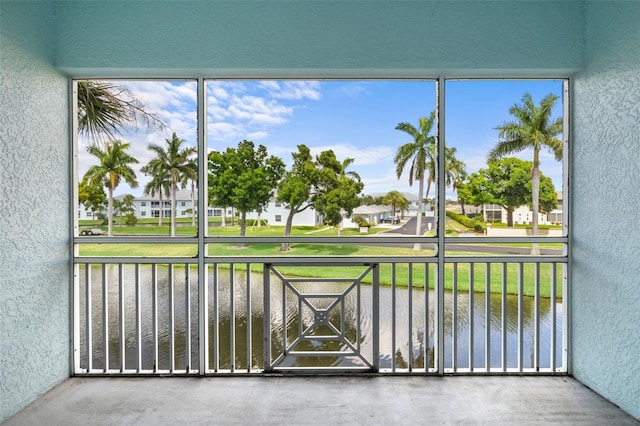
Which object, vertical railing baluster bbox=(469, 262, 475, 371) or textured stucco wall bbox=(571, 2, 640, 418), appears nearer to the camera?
textured stucco wall bbox=(571, 2, 640, 418)

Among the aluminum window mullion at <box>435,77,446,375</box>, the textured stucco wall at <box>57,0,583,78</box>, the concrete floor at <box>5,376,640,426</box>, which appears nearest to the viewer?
the concrete floor at <box>5,376,640,426</box>

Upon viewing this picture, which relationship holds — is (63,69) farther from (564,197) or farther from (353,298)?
(564,197)

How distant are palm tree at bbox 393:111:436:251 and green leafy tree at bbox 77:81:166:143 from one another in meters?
1.76

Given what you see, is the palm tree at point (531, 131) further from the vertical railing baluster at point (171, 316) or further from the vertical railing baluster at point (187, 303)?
the vertical railing baluster at point (171, 316)

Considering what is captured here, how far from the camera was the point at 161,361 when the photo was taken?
2.56 metres

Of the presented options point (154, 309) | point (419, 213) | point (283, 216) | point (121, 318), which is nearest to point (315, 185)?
point (283, 216)

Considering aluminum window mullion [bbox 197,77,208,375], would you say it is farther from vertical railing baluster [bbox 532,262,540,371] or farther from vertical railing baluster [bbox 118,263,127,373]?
vertical railing baluster [bbox 532,262,540,371]

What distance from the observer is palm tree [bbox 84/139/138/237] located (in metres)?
2.55

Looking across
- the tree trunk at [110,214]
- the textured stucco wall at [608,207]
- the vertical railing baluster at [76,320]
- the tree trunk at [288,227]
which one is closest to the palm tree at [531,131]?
the textured stucco wall at [608,207]

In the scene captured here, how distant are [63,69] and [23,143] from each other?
25.1 inches

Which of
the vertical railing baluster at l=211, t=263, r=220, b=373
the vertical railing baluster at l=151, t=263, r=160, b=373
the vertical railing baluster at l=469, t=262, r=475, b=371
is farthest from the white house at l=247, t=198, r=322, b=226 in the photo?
the vertical railing baluster at l=469, t=262, r=475, b=371

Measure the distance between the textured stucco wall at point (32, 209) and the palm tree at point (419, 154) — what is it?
2.37 meters

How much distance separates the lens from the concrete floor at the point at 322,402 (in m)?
1.95

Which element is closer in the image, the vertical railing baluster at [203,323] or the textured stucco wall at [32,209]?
the textured stucco wall at [32,209]
